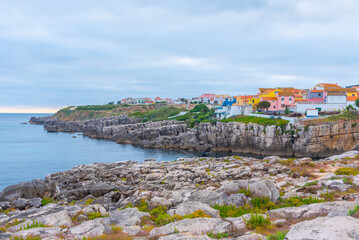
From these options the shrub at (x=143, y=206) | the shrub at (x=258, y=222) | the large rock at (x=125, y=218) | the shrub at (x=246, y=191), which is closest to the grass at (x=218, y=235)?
the shrub at (x=258, y=222)

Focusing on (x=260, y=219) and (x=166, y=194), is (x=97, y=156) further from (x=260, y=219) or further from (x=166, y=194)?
(x=260, y=219)

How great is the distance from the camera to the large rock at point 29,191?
76.4ft

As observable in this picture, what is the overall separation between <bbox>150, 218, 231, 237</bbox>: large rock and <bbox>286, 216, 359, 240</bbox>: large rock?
11.7 ft

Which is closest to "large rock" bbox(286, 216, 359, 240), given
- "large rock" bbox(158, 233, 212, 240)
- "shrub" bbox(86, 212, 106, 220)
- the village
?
"large rock" bbox(158, 233, 212, 240)

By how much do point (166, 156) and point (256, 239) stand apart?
194 feet

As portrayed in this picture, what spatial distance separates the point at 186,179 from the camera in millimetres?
25594

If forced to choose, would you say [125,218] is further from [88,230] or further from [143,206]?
[143,206]

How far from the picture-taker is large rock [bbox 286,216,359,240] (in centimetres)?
687

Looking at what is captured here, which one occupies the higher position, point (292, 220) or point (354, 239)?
point (354, 239)

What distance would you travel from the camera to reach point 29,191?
23969mm

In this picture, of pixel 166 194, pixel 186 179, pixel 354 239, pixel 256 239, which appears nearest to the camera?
pixel 354 239

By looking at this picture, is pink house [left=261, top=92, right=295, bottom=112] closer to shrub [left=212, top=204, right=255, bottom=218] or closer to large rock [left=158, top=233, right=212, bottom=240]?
shrub [left=212, top=204, right=255, bottom=218]

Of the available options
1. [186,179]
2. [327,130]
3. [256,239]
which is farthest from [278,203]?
[327,130]

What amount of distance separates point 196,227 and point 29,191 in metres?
19.7
